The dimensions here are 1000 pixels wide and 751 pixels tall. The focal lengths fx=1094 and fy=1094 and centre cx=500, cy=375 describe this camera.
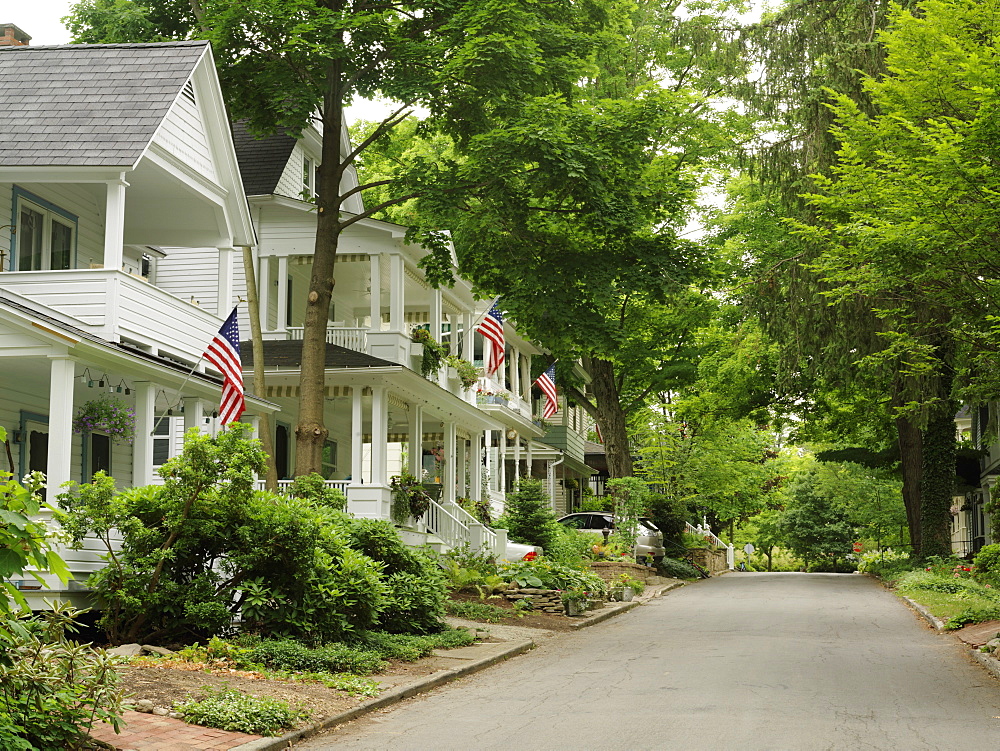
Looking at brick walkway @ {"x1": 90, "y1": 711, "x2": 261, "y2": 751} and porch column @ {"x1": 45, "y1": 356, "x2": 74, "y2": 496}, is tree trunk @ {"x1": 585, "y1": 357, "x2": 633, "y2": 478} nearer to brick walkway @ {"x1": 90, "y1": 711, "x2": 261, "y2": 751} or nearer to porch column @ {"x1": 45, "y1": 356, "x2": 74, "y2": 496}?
porch column @ {"x1": 45, "y1": 356, "x2": 74, "y2": 496}

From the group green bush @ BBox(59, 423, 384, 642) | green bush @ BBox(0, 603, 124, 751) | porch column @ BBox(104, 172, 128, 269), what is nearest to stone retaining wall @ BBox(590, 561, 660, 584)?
green bush @ BBox(59, 423, 384, 642)

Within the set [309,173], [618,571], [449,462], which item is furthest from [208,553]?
[309,173]

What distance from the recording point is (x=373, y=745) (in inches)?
332

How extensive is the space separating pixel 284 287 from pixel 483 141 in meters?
7.95

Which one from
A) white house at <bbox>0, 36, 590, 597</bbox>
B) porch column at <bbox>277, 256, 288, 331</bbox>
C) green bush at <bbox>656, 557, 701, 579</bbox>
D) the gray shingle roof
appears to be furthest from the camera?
green bush at <bbox>656, 557, 701, 579</bbox>

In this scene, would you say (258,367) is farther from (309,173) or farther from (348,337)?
(309,173)

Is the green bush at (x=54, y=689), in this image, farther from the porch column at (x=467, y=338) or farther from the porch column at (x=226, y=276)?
the porch column at (x=467, y=338)

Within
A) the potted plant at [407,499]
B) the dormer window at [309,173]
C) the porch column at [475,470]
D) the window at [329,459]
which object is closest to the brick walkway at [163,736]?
the potted plant at [407,499]

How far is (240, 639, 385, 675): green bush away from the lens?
11367mm

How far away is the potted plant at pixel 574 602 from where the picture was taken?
19.7 meters

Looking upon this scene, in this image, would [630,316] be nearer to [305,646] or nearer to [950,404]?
[950,404]

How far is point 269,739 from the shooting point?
8.23m

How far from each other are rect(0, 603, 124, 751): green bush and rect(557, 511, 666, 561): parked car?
2572 centimetres

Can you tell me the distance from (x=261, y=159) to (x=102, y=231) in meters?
7.80
